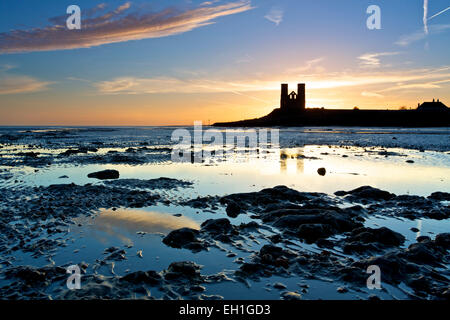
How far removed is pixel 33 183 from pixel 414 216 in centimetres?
1355

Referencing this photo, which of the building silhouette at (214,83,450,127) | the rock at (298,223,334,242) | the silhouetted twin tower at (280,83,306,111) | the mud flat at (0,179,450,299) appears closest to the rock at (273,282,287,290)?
the mud flat at (0,179,450,299)

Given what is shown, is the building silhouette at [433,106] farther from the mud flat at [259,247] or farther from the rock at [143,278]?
the rock at [143,278]

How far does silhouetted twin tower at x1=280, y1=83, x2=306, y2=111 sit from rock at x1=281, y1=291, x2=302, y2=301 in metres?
144

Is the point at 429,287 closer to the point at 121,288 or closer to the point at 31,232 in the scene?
the point at 121,288

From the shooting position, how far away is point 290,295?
4133 mm

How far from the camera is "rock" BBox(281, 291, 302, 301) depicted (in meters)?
4.08

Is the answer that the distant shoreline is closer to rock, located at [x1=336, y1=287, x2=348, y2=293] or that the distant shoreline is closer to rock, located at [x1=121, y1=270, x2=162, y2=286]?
rock, located at [x1=336, y1=287, x2=348, y2=293]

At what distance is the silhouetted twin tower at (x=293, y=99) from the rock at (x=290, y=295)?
143994 mm

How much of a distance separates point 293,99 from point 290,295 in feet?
487

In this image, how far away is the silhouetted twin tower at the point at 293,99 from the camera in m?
144

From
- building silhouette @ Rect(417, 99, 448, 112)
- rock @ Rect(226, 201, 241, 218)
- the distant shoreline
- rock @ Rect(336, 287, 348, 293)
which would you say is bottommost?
rock @ Rect(336, 287, 348, 293)

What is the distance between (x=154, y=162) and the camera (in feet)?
63.1

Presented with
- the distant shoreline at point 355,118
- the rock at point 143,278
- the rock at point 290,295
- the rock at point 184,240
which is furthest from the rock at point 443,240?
the distant shoreline at point 355,118
